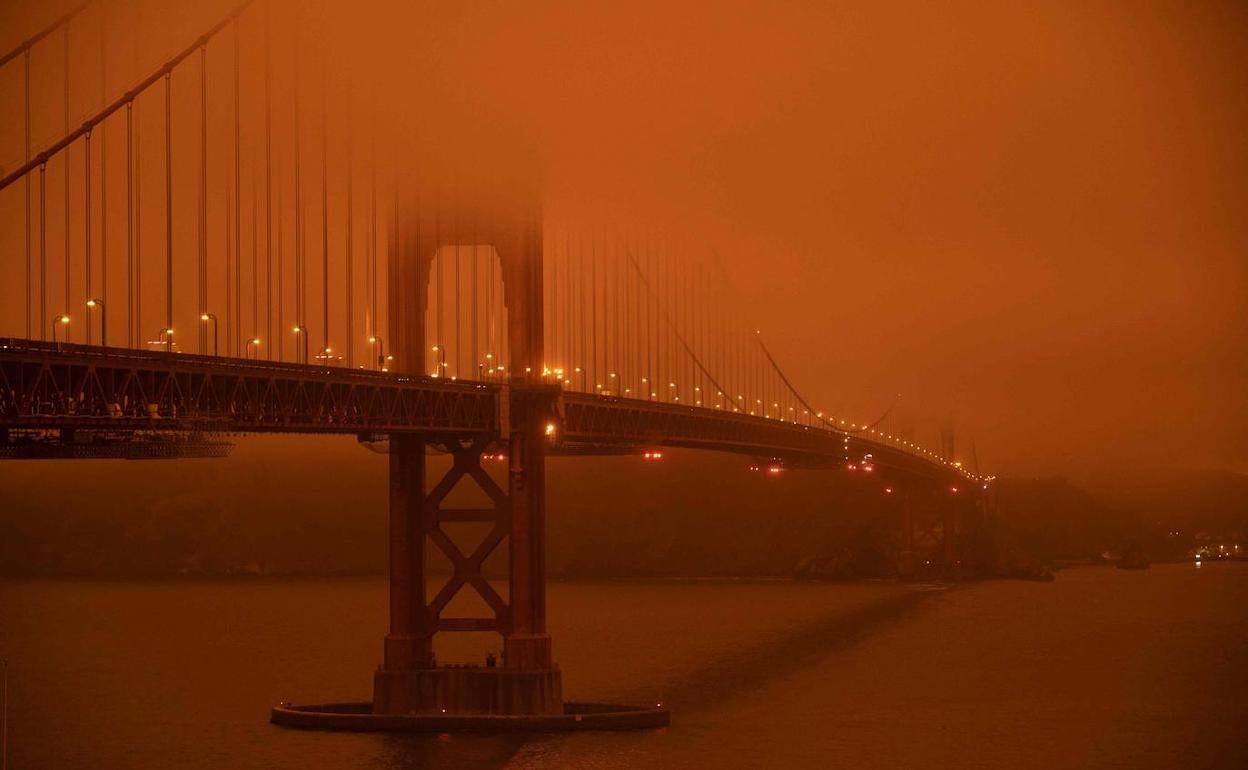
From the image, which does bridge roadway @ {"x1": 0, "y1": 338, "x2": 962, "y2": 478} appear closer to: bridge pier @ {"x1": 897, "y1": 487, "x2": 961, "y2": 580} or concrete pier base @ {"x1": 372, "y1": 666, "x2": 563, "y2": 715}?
concrete pier base @ {"x1": 372, "y1": 666, "x2": 563, "y2": 715}

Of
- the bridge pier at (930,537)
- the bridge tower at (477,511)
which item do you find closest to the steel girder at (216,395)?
the bridge tower at (477,511)

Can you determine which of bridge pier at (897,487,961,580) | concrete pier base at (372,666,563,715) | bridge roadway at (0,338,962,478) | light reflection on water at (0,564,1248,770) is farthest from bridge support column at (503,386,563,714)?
bridge pier at (897,487,961,580)

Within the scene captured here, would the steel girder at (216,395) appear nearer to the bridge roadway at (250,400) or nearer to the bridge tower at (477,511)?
the bridge roadway at (250,400)

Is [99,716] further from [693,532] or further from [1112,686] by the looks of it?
[693,532]

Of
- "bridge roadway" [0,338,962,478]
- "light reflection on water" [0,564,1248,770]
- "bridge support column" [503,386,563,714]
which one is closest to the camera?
"bridge roadway" [0,338,962,478]

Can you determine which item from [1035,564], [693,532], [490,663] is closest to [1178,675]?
[490,663]
